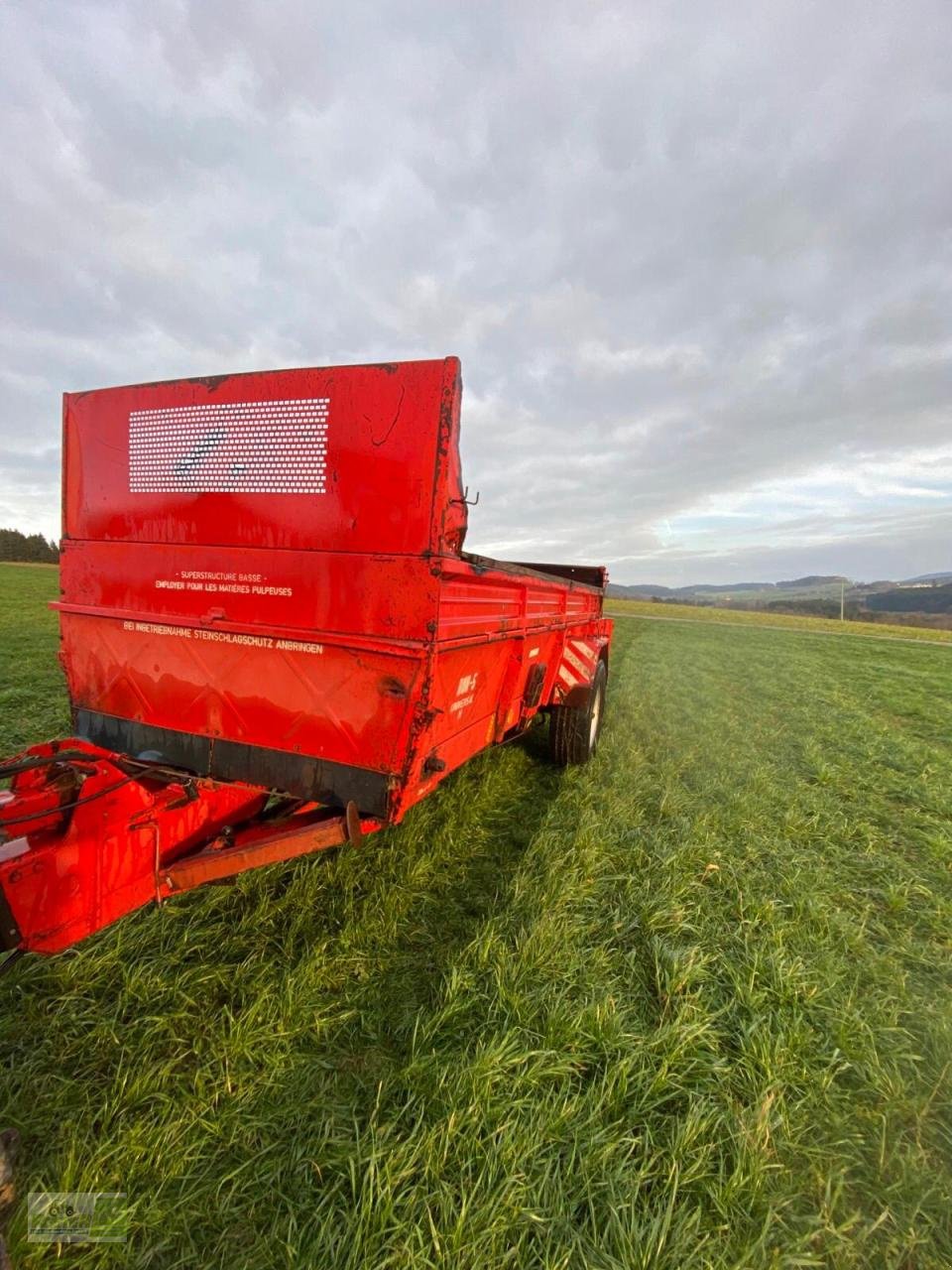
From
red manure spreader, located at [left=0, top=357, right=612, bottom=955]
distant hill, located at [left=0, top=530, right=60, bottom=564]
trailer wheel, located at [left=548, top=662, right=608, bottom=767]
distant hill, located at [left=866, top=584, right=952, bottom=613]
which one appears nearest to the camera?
red manure spreader, located at [left=0, top=357, right=612, bottom=955]

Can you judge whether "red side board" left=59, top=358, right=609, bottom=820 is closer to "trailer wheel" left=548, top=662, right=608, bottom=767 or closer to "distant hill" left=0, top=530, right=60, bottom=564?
Result: "trailer wheel" left=548, top=662, right=608, bottom=767

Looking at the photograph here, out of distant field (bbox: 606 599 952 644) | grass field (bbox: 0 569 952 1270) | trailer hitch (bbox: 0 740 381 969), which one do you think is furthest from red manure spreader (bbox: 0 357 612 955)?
distant field (bbox: 606 599 952 644)

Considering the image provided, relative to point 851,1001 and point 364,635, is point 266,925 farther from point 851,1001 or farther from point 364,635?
point 851,1001

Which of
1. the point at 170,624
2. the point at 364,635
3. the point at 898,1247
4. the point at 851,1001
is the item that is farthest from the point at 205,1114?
the point at 851,1001

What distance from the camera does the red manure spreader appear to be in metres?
2.14

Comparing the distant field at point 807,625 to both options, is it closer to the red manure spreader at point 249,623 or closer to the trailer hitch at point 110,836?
the red manure spreader at point 249,623

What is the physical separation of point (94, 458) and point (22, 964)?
2.32 meters

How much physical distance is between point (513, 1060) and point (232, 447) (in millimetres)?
2684

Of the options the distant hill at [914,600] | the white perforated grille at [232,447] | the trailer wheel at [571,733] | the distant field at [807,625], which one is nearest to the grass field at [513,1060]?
the trailer wheel at [571,733]

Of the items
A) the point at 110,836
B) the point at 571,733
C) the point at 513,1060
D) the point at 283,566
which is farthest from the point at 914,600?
the point at 110,836

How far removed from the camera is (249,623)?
2.44 meters

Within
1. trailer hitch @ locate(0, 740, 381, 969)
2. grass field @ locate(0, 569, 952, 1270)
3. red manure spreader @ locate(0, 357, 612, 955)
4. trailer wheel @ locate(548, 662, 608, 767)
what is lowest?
grass field @ locate(0, 569, 952, 1270)

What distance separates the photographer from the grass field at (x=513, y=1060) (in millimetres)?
1545

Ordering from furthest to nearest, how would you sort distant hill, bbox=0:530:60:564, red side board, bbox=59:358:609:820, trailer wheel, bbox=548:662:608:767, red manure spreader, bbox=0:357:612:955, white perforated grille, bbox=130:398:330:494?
distant hill, bbox=0:530:60:564 → trailer wheel, bbox=548:662:608:767 → white perforated grille, bbox=130:398:330:494 → red side board, bbox=59:358:609:820 → red manure spreader, bbox=0:357:612:955
